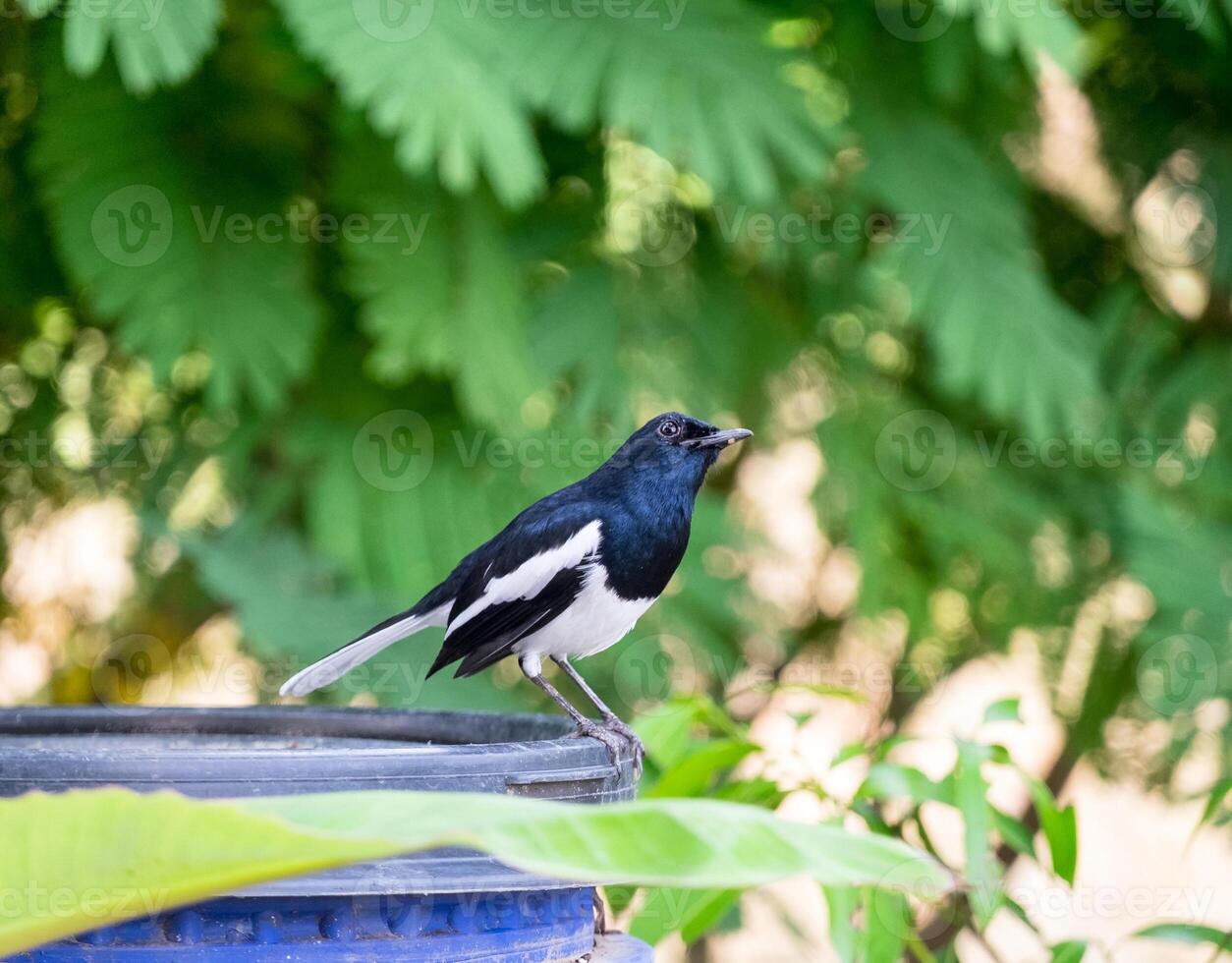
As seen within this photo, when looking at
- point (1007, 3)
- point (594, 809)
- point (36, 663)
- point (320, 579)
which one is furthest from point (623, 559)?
point (36, 663)

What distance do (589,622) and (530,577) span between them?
0.45 feet

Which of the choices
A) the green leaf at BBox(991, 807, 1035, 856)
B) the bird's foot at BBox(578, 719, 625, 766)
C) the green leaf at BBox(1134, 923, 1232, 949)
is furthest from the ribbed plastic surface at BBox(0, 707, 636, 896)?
the green leaf at BBox(1134, 923, 1232, 949)

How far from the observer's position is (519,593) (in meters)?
2.08

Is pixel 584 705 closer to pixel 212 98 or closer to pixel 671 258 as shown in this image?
pixel 671 258

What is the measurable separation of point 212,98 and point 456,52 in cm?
70

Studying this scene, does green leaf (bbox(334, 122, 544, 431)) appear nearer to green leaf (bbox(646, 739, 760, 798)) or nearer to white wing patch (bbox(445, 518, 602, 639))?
white wing patch (bbox(445, 518, 602, 639))

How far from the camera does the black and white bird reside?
6.83 ft

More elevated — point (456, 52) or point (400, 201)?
point (456, 52)

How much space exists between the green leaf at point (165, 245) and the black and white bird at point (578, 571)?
0.59 m

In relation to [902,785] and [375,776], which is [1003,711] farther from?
[375,776]

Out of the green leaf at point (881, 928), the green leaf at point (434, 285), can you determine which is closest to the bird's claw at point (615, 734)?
the green leaf at point (881, 928)

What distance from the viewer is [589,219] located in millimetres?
2855

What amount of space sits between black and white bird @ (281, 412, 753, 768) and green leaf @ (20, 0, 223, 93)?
83cm

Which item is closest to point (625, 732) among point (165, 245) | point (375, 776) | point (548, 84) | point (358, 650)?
point (358, 650)
